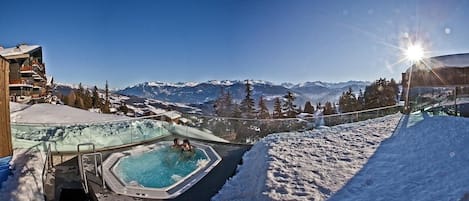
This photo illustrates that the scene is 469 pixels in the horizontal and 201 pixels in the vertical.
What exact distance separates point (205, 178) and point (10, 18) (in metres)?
→ 12.8

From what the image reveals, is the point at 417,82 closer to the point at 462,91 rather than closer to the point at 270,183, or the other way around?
the point at 462,91

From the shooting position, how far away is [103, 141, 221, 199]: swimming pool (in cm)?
630

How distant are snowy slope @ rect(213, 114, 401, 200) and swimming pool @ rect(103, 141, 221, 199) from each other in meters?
1.08

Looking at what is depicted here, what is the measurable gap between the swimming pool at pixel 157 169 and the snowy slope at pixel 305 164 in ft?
3.55

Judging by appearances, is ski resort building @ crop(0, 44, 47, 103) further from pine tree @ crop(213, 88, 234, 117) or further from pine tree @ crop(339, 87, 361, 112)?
pine tree @ crop(339, 87, 361, 112)

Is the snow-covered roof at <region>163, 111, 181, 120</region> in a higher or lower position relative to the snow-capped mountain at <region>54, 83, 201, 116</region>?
higher

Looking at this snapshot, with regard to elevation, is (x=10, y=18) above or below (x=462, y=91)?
above

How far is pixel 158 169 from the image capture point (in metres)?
7.95

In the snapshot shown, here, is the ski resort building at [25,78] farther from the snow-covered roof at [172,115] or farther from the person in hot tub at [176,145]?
the person in hot tub at [176,145]

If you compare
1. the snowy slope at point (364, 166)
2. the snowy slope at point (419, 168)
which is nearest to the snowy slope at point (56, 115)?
the snowy slope at point (364, 166)

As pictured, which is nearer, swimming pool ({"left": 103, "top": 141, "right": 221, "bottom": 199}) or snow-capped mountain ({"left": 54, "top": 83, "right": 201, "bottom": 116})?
swimming pool ({"left": 103, "top": 141, "right": 221, "bottom": 199})

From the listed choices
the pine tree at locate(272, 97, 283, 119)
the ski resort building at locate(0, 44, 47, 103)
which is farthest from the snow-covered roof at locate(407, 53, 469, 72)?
the ski resort building at locate(0, 44, 47, 103)

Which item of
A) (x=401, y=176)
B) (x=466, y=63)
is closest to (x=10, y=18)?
(x=401, y=176)

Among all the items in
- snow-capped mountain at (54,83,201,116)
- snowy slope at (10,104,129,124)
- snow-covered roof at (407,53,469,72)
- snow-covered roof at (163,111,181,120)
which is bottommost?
snow-capped mountain at (54,83,201,116)
